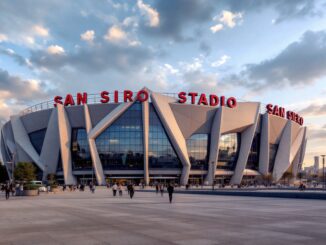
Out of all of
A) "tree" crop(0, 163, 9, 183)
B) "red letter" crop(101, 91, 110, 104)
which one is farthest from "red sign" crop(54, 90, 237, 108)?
"tree" crop(0, 163, 9, 183)

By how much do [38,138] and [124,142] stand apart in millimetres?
27987

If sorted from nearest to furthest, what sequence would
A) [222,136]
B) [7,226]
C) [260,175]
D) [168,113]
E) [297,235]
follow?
[297,235] → [7,226] → [168,113] → [222,136] → [260,175]

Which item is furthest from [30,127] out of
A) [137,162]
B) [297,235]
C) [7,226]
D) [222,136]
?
[297,235]

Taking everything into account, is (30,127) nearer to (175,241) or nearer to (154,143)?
(154,143)

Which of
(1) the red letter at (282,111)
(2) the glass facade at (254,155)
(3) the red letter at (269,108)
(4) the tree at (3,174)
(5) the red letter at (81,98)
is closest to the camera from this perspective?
(5) the red letter at (81,98)

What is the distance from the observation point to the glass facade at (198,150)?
97.3m

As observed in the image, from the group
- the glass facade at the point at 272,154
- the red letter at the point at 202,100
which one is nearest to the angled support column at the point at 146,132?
the red letter at the point at 202,100

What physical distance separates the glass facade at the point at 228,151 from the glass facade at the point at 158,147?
531 inches

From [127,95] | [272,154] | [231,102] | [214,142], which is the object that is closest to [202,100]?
[231,102]

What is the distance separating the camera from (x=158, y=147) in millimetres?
94062

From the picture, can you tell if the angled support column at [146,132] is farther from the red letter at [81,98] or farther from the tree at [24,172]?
the tree at [24,172]

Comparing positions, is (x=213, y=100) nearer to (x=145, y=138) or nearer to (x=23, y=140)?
(x=145, y=138)

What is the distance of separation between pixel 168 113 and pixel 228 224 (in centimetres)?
7629

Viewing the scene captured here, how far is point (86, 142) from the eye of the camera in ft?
318
